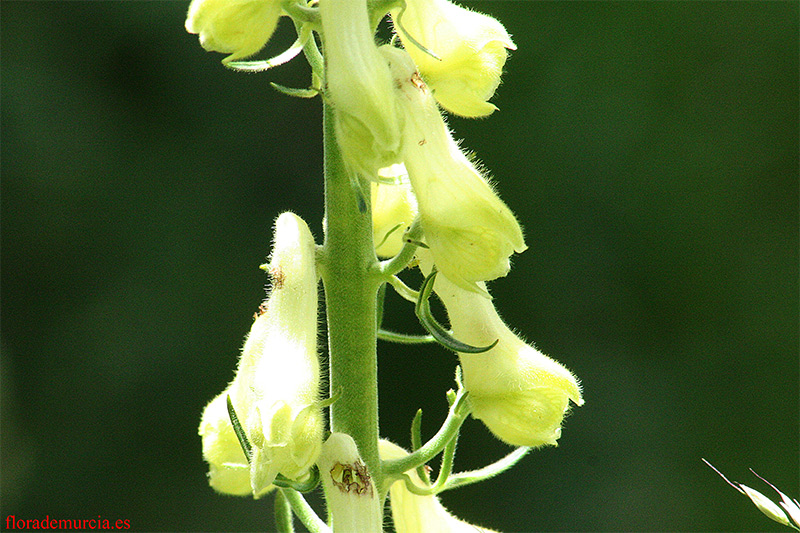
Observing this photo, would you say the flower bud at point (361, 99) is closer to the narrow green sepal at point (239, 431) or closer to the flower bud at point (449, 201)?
the flower bud at point (449, 201)

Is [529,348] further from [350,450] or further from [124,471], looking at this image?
[124,471]

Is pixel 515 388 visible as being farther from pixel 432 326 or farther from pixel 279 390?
pixel 279 390

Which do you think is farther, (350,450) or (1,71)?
(1,71)

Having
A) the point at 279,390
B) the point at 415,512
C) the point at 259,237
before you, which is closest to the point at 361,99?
the point at 279,390

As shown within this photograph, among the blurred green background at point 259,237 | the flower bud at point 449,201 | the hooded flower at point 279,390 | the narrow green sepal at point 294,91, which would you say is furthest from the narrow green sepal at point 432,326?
the blurred green background at point 259,237

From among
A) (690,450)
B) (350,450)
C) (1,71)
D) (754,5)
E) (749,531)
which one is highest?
(754,5)

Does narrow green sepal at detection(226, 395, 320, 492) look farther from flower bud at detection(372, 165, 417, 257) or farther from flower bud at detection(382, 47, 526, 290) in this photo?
flower bud at detection(372, 165, 417, 257)

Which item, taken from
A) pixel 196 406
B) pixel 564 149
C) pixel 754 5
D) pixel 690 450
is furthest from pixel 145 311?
pixel 754 5

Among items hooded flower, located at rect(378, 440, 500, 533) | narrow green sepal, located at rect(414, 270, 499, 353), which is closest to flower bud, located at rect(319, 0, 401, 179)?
narrow green sepal, located at rect(414, 270, 499, 353)
